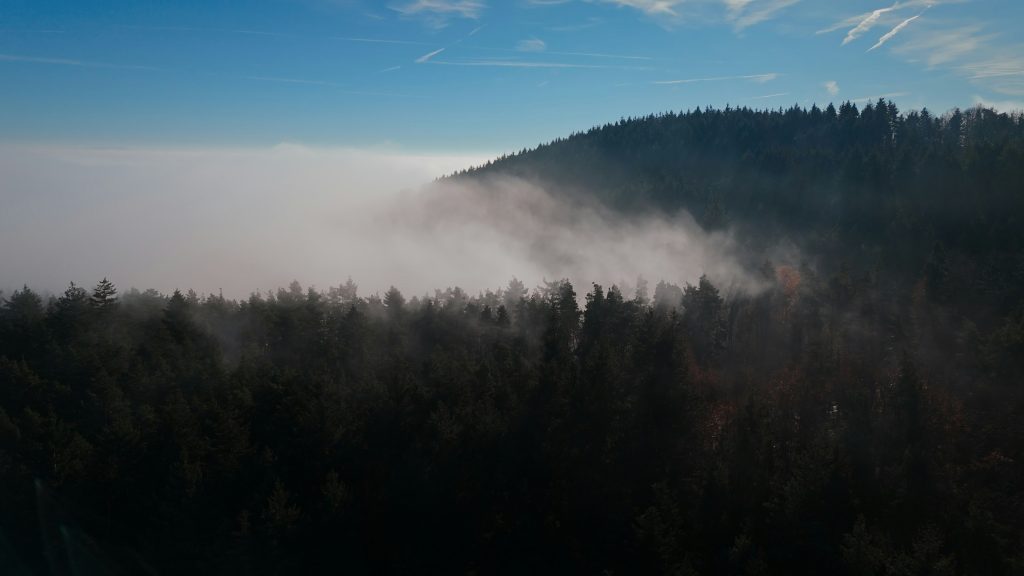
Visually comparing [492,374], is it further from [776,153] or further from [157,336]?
[776,153]

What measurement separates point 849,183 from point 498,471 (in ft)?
335

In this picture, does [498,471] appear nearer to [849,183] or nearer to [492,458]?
[492,458]

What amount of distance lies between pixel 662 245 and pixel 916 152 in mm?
48356

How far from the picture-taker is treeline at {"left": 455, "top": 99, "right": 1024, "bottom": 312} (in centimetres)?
7206

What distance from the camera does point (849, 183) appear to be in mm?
106312

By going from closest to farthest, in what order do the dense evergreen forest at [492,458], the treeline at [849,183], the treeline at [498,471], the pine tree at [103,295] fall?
the treeline at [498,471] < the dense evergreen forest at [492,458] < the pine tree at [103,295] < the treeline at [849,183]

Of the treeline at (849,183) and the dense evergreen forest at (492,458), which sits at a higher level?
the treeline at (849,183)

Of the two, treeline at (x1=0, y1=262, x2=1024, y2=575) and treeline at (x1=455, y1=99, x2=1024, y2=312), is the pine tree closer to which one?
treeline at (x1=0, y1=262, x2=1024, y2=575)

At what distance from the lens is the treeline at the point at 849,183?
236 ft

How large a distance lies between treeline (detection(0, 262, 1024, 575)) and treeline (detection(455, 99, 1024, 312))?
38988mm

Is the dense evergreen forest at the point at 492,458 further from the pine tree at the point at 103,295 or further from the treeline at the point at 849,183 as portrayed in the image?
the treeline at the point at 849,183

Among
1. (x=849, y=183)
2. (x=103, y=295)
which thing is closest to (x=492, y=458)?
(x=103, y=295)

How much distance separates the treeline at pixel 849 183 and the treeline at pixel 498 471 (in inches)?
1535

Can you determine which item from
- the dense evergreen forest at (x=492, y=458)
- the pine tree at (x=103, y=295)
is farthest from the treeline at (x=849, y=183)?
the pine tree at (x=103, y=295)
